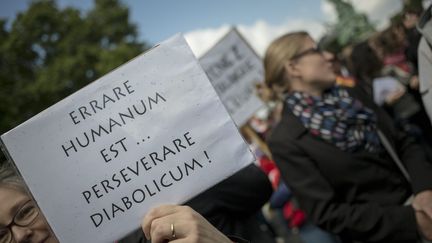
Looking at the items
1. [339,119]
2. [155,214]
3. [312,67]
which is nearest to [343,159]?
[339,119]

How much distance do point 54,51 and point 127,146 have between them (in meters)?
26.9

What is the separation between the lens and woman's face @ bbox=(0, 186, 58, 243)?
1.28 metres

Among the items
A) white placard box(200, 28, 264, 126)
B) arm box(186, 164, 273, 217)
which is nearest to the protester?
arm box(186, 164, 273, 217)

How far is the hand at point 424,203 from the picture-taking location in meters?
1.70

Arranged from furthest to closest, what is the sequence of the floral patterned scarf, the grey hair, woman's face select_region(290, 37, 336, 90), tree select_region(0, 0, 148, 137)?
tree select_region(0, 0, 148, 137) < woman's face select_region(290, 37, 336, 90) < the floral patterned scarf < the grey hair

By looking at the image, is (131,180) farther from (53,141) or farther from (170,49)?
(170,49)

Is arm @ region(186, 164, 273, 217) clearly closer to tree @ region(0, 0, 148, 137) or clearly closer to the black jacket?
the black jacket

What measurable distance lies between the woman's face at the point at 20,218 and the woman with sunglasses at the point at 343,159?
117cm

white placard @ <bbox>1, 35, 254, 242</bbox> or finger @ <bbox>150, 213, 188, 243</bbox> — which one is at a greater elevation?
white placard @ <bbox>1, 35, 254, 242</bbox>

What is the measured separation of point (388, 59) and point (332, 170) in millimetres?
4241

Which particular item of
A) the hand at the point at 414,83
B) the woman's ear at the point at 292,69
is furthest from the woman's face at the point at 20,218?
the hand at the point at 414,83

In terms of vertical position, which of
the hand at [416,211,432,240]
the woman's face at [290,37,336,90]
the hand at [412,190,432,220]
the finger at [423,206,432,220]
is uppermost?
the woman's face at [290,37,336,90]

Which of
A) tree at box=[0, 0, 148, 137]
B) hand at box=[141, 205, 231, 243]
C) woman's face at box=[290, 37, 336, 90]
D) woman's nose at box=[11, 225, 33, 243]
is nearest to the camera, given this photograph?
hand at box=[141, 205, 231, 243]

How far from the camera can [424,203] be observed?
1.73 meters
